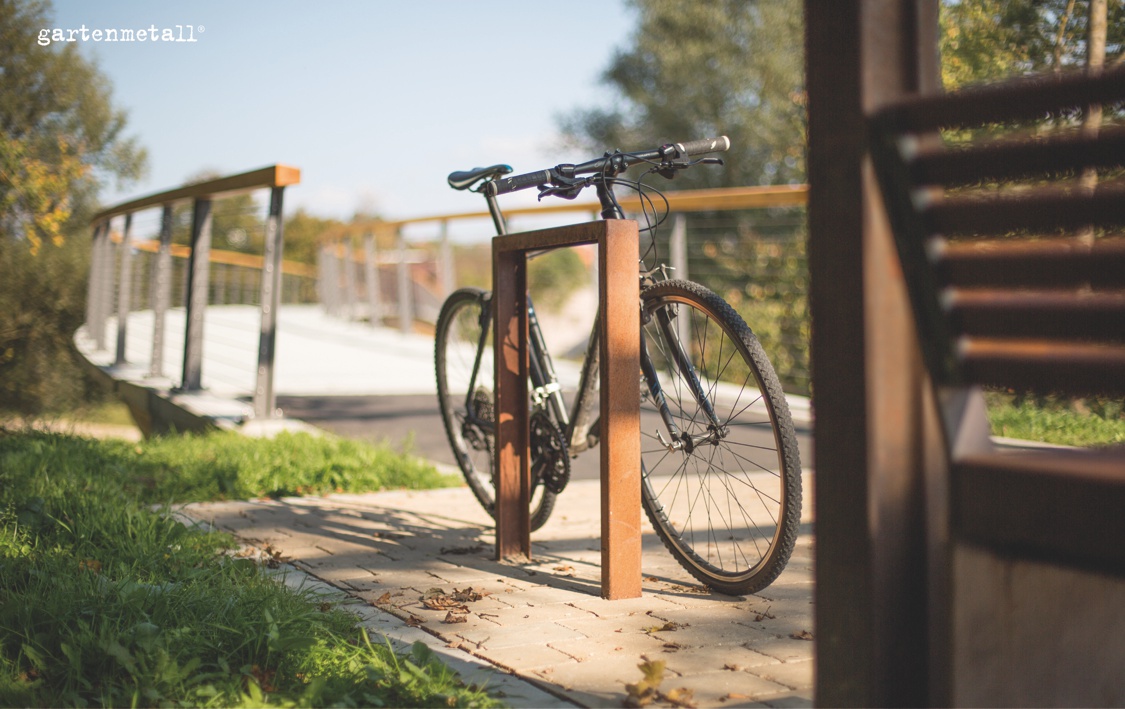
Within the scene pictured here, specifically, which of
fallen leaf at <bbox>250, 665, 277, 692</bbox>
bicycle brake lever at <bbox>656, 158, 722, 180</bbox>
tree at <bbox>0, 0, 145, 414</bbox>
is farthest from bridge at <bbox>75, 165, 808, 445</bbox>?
fallen leaf at <bbox>250, 665, 277, 692</bbox>

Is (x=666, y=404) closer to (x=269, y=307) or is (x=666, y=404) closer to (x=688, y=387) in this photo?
(x=688, y=387)

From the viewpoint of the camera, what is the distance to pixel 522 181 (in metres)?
2.97

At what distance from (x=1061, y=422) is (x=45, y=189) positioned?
12743 mm

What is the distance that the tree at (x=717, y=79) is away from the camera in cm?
2509

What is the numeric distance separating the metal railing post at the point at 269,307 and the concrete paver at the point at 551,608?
160 cm

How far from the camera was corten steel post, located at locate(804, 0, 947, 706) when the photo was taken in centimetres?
130

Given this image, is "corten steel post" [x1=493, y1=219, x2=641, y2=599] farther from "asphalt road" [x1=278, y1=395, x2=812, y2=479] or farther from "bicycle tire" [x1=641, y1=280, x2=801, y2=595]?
"asphalt road" [x1=278, y1=395, x2=812, y2=479]

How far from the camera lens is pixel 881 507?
4.28ft

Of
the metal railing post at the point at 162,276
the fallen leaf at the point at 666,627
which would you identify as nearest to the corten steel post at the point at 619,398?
the fallen leaf at the point at 666,627

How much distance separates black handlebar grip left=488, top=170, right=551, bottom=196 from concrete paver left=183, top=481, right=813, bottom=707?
1142mm

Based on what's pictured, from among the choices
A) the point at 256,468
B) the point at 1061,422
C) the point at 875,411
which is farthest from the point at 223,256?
the point at 875,411

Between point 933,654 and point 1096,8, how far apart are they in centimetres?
454

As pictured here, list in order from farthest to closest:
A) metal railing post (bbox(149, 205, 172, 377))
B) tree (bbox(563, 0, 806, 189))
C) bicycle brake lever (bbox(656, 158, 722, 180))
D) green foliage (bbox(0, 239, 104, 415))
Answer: tree (bbox(563, 0, 806, 189))
green foliage (bbox(0, 239, 104, 415))
metal railing post (bbox(149, 205, 172, 377))
bicycle brake lever (bbox(656, 158, 722, 180))

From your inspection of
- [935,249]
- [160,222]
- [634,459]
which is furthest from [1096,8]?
[160,222]
